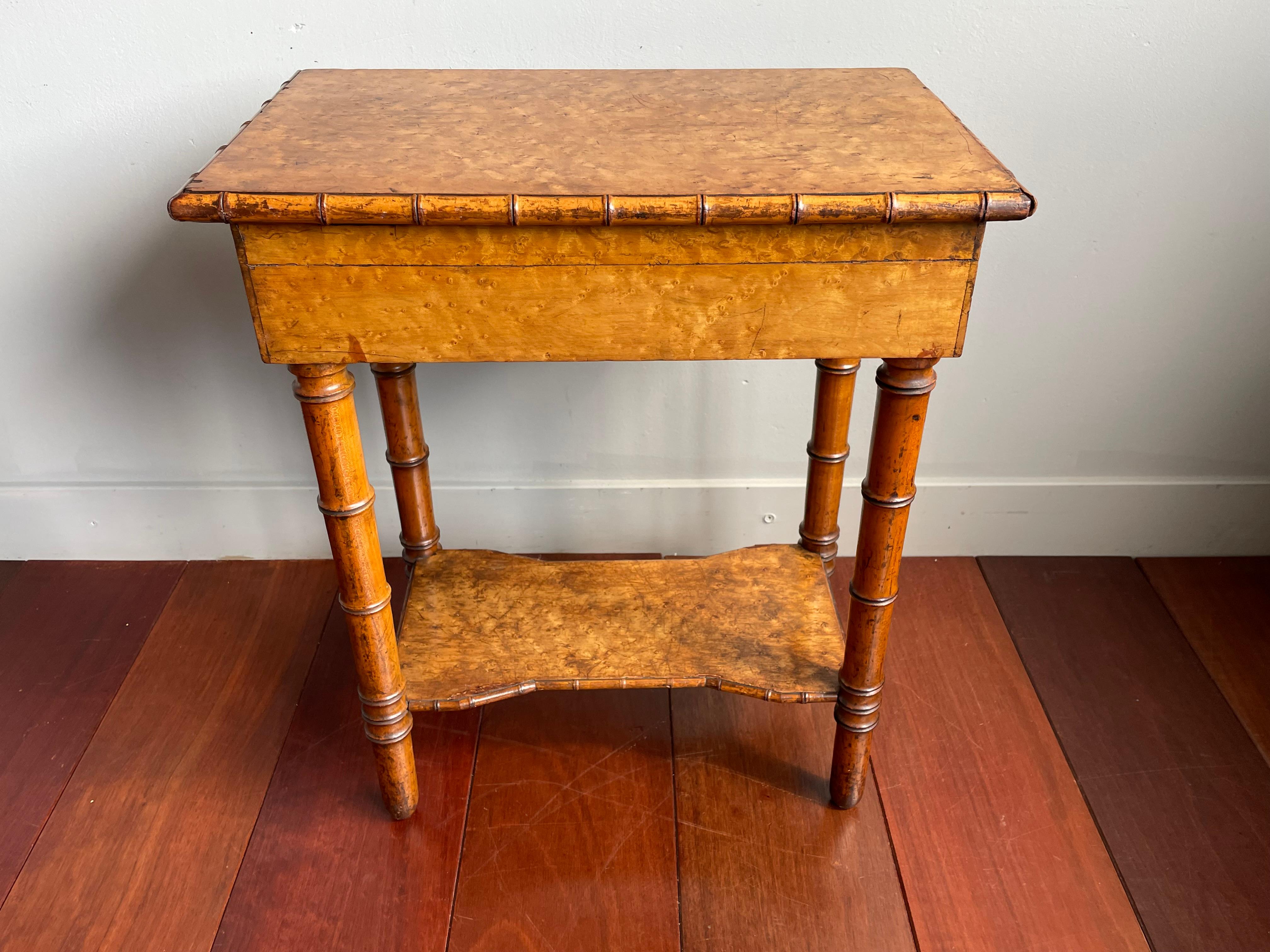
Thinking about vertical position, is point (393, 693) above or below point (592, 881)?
above

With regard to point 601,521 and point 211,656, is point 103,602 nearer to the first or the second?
point 211,656

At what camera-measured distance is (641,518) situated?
2.14 meters

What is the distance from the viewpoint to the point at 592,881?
1496 millimetres

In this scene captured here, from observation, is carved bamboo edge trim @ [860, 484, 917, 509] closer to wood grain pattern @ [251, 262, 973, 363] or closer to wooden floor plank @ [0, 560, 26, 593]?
wood grain pattern @ [251, 262, 973, 363]

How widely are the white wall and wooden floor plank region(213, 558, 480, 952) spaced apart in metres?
0.51

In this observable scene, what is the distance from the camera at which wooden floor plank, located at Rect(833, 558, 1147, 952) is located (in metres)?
1.43

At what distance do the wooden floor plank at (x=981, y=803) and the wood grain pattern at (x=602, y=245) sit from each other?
93cm

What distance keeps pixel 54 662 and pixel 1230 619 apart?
2.27m

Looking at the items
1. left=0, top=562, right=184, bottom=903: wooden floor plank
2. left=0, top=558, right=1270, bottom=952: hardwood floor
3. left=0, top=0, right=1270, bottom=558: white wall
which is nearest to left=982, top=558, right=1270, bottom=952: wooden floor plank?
left=0, top=558, right=1270, bottom=952: hardwood floor

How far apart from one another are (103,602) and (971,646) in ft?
5.66

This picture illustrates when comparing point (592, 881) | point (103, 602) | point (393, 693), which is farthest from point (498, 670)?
point (103, 602)

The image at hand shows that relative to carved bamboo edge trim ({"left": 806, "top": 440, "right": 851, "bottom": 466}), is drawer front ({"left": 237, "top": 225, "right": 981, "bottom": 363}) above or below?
above

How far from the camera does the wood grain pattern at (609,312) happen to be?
1.12 meters

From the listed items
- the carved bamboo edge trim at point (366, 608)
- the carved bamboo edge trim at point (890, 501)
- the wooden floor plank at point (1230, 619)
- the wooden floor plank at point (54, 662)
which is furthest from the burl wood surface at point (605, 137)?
the wooden floor plank at point (1230, 619)
